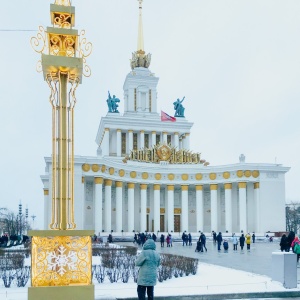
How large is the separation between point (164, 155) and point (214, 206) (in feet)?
26.0

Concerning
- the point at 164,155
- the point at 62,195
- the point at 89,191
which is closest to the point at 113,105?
the point at 164,155

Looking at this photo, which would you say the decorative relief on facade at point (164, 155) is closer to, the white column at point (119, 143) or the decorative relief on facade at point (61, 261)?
the white column at point (119, 143)

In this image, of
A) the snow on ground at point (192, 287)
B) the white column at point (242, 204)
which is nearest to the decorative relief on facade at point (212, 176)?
the white column at point (242, 204)

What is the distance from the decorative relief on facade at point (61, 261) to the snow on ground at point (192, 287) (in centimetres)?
88

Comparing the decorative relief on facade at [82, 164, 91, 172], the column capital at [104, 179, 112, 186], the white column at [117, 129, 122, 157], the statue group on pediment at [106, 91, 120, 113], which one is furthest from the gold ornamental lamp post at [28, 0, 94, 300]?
the statue group on pediment at [106, 91, 120, 113]

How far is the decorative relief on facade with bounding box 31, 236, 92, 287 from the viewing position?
26.4 feet

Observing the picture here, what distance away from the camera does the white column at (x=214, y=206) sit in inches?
1976

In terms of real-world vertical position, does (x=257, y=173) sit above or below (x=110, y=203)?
above

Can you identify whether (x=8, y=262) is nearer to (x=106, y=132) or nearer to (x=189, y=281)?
(x=189, y=281)

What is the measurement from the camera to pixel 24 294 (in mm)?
10570

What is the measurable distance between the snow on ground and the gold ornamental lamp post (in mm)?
929

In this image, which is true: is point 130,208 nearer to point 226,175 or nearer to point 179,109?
point 226,175

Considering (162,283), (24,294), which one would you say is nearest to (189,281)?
(162,283)

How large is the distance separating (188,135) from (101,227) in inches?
774
